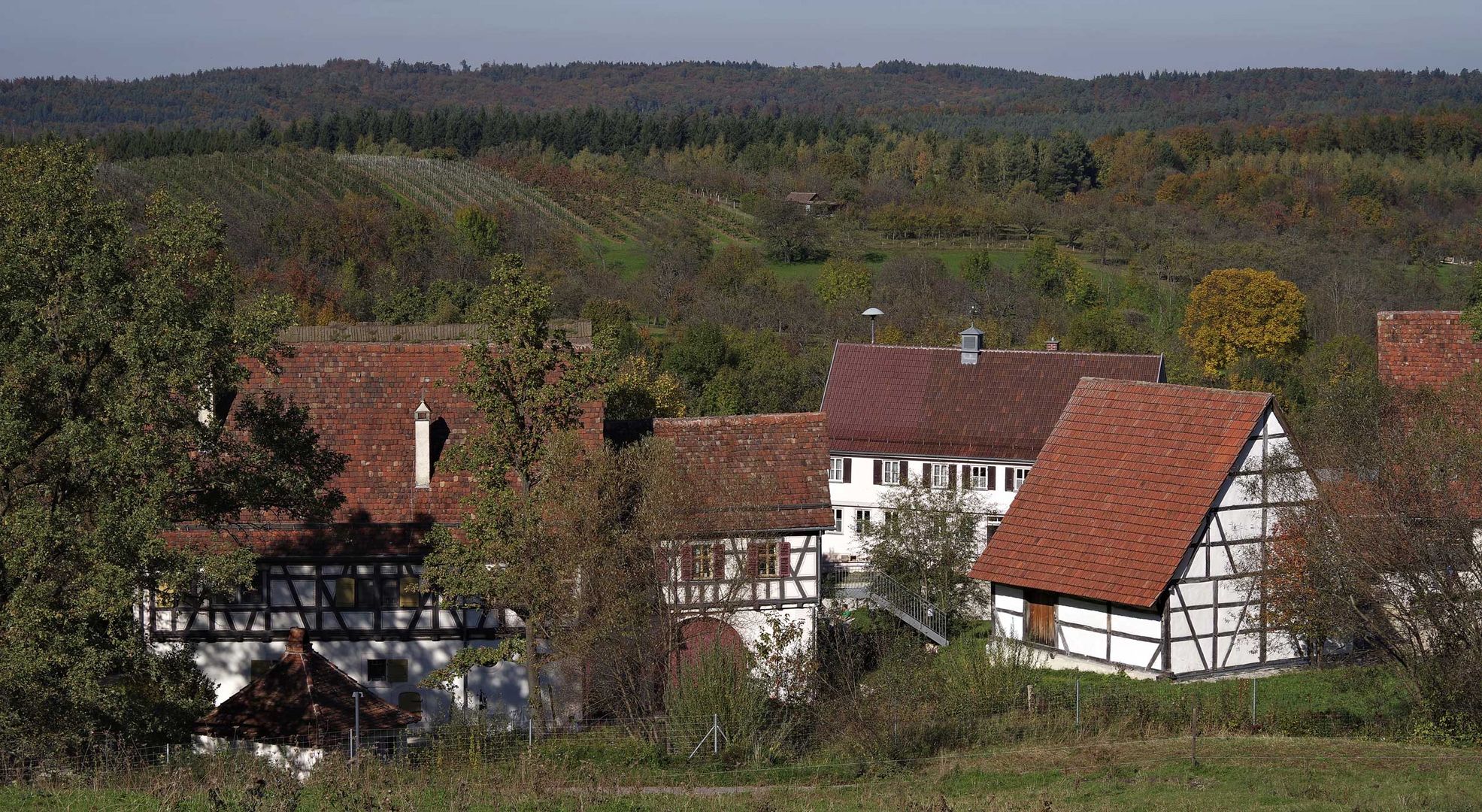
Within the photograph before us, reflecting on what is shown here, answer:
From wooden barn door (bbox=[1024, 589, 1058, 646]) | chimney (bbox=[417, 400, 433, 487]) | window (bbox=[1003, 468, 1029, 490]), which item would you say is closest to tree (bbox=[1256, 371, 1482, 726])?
wooden barn door (bbox=[1024, 589, 1058, 646])

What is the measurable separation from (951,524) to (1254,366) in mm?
39720

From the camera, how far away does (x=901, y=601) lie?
1366 inches

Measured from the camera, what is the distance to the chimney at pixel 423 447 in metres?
30.2

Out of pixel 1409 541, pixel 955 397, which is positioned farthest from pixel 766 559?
pixel 955 397

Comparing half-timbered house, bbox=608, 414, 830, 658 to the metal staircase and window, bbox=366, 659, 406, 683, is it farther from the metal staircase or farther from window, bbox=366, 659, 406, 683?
window, bbox=366, 659, 406, 683

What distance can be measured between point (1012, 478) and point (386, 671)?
21.2 m

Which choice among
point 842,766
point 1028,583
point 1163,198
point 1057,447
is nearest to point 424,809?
point 842,766

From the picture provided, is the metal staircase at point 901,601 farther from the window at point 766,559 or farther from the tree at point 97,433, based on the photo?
the tree at point 97,433

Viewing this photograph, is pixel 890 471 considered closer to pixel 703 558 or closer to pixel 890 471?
pixel 890 471

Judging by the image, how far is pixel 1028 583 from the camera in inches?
1219

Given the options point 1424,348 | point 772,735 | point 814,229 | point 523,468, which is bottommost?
point 772,735

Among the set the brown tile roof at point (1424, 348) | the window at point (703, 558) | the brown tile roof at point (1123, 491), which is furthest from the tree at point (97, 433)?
the brown tile roof at point (1424, 348)

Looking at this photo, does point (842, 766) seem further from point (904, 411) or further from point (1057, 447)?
point (904, 411)

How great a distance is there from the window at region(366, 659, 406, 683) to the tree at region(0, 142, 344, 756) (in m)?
6.48
